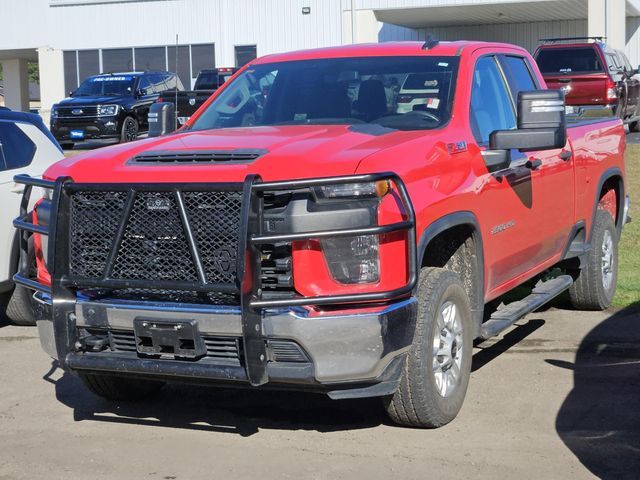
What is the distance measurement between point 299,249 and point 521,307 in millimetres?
2324

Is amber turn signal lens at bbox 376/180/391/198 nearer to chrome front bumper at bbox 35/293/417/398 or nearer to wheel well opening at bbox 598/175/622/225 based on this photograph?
chrome front bumper at bbox 35/293/417/398

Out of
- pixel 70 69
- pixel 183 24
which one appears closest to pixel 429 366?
pixel 183 24

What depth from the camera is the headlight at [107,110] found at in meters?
25.2

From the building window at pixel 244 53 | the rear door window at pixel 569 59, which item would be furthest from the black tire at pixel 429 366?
the building window at pixel 244 53

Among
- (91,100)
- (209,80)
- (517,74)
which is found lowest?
(91,100)

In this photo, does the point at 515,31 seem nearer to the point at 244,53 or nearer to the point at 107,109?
the point at 244,53

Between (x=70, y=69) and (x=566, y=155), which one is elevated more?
(x=70, y=69)

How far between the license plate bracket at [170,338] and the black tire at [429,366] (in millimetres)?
1059

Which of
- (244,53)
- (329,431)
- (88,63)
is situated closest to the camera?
(329,431)

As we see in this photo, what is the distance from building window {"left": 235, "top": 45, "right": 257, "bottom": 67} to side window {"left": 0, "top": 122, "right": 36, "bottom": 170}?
100 feet

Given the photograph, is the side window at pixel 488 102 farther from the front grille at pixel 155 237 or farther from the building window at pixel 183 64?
the building window at pixel 183 64

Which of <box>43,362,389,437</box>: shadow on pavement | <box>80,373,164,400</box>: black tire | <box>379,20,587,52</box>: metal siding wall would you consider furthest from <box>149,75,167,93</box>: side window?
<box>80,373,164,400</box>: black tire

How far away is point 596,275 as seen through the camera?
8.49 m

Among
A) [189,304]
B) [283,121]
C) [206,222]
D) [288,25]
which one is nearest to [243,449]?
[189,304]
